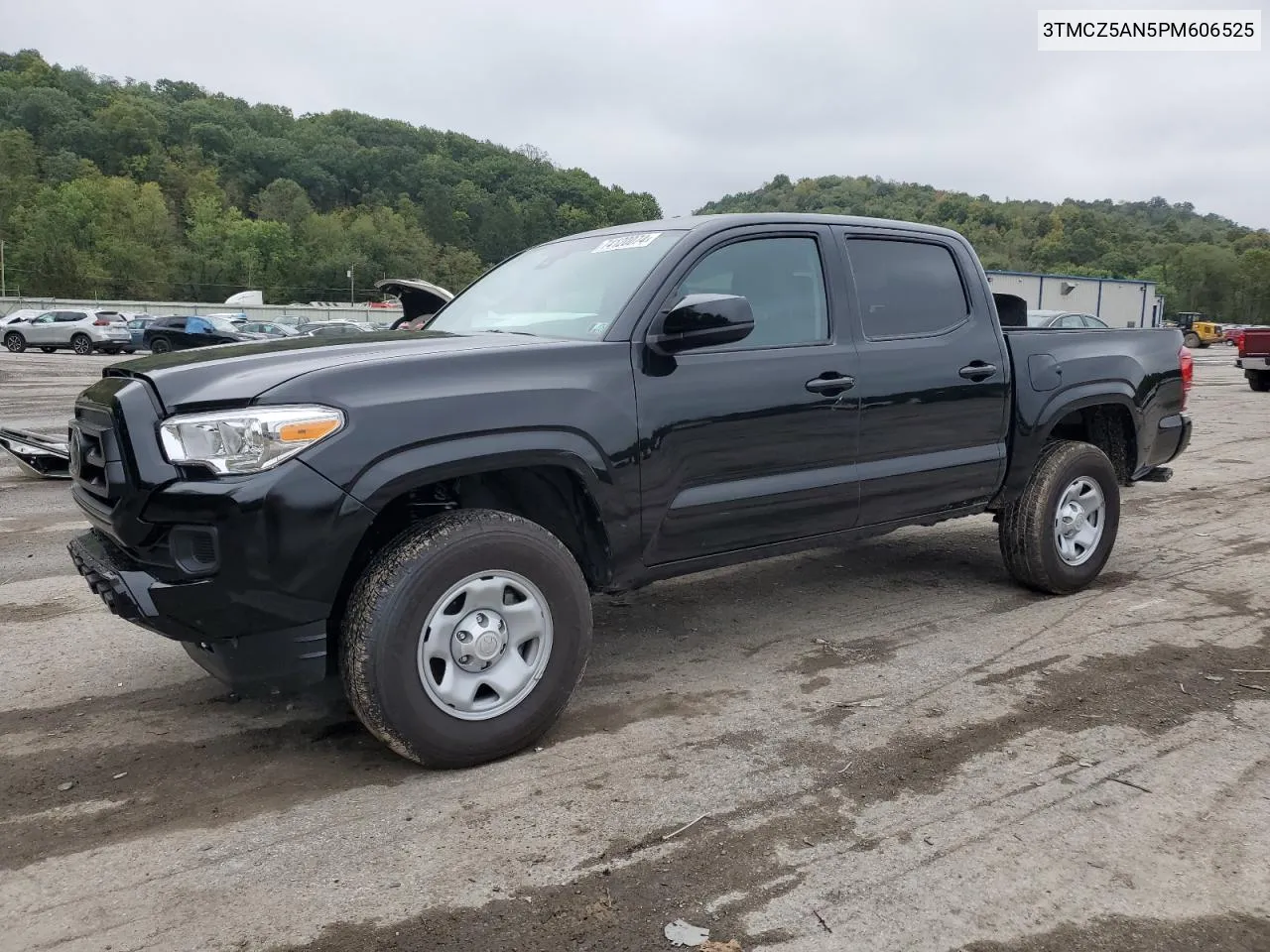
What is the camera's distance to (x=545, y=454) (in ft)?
10.7

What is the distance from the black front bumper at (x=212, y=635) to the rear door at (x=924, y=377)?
240 cm

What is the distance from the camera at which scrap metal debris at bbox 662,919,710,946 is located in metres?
2.30

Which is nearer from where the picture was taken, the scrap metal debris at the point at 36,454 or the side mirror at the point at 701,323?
the side mirror at the point at 701,323

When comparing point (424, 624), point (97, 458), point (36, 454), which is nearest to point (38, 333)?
point (36, 454)

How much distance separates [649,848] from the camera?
2709 mm

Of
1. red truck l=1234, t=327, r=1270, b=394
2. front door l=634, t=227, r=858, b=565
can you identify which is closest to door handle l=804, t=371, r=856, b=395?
front door l=634, t=227, r=858, b=565

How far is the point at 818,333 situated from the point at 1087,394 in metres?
1.90

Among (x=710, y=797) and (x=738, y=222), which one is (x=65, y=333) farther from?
(x=710, y=797)

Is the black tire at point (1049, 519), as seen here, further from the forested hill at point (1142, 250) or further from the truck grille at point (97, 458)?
the forested hill at point (1142, 250)

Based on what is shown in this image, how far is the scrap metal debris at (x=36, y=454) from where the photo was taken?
7.89 meters

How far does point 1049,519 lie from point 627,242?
103 inches

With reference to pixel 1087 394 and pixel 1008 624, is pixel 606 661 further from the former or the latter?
pixel 1087 394

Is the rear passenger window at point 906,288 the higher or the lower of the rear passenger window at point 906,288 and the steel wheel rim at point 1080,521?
the higher

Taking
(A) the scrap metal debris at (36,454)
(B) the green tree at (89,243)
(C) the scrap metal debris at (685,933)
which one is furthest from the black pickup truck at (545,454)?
(B) the green tree at (89,243)
